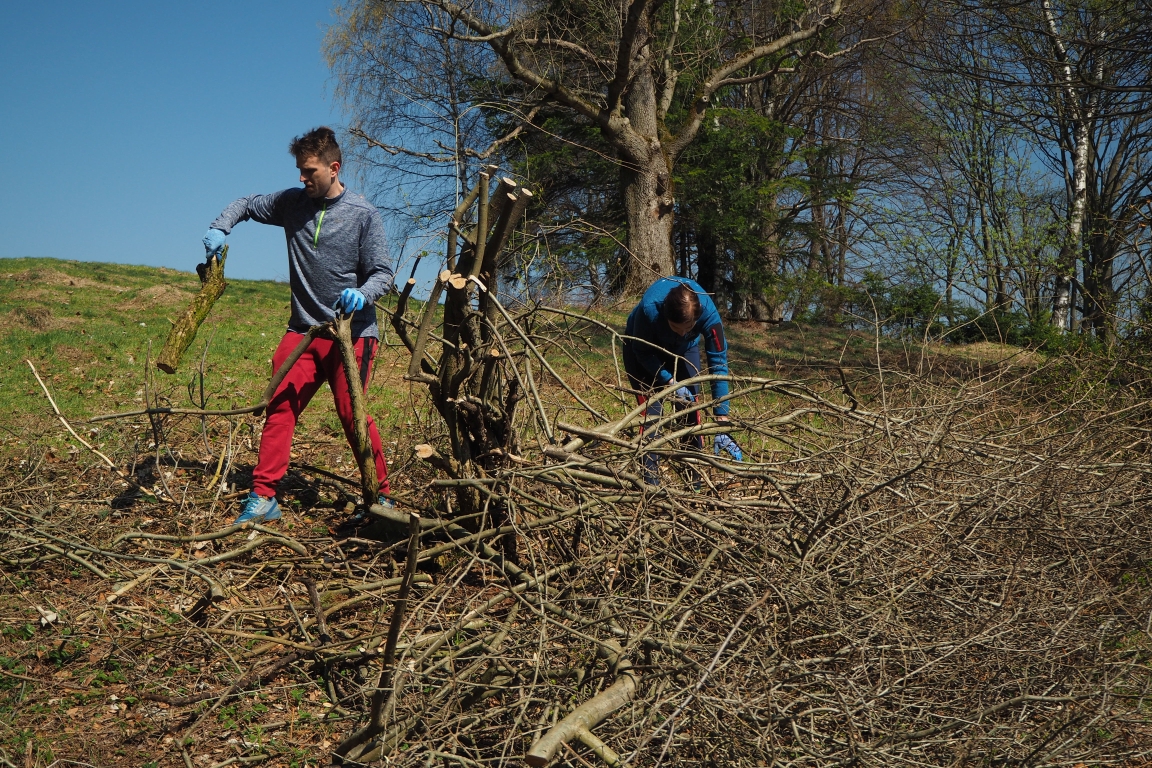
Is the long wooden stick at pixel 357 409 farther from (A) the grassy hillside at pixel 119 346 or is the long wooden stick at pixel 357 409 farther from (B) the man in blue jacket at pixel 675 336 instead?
(B) the man in blue jacket at pixel 675 336

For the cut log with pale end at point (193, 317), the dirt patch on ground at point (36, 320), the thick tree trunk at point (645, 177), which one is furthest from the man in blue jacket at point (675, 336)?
the dirt patch on ground at point (36, 320)

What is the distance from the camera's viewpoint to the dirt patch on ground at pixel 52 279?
1228cm

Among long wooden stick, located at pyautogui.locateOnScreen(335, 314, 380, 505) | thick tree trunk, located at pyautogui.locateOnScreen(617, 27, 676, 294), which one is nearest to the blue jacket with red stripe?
long wooden stick, located at pyautogui.locateOnScreen(335, 314, 380, 505)

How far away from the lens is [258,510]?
4.34 m

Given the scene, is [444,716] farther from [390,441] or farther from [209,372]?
[209,372]

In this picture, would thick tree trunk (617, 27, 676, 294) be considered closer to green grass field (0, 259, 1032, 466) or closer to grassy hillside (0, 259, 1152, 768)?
green grass field (0, 259, 1032, 466)

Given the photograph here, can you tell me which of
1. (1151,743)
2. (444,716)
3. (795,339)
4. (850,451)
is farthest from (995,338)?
(444,716)

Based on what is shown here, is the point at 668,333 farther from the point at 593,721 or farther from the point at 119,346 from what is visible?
the point at 119,346

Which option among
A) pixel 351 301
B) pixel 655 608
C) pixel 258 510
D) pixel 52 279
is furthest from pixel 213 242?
pixel 52 279

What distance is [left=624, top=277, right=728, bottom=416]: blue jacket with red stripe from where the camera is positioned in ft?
14.9

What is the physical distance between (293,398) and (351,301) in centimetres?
61

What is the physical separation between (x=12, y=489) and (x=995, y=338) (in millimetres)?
12442

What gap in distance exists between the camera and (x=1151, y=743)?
285 centimetres

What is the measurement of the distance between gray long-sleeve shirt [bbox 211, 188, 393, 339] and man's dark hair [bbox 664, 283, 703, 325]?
140 cm
